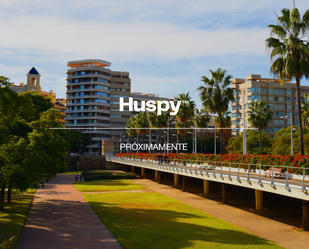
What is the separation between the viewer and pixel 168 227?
930 inches

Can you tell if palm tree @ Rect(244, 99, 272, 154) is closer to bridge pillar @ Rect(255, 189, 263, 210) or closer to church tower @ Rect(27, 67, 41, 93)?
bridge pillar @ Rect(255, 189, 263, 210)

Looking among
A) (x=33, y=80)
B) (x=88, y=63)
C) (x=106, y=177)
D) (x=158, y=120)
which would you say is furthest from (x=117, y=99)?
(x=106, y=177)

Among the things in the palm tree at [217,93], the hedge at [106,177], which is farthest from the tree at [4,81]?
the hedge at [106,177]

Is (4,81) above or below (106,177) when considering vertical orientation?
above

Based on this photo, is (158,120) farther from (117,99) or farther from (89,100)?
(117,99)

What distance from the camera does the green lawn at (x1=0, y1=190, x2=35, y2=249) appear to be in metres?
20.4

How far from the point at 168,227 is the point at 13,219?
446 inches

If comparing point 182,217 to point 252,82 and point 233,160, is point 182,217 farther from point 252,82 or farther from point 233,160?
point 252,82

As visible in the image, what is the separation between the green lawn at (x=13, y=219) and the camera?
20.4 metres

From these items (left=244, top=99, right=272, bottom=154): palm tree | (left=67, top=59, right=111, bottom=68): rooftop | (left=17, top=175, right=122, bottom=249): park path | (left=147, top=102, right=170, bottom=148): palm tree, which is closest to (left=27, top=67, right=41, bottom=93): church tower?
(left=67, top=59, right=111, bottom=68): rooftop

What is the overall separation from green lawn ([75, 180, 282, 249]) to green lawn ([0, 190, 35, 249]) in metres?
5.86

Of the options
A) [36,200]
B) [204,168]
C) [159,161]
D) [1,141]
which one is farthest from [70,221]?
[159,161]

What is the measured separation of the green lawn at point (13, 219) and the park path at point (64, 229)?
0.39 m

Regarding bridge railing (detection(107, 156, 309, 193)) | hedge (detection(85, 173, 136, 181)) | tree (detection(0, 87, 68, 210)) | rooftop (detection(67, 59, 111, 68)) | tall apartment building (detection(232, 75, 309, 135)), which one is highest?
rooftop (detection(67, 59, 111, 68))
